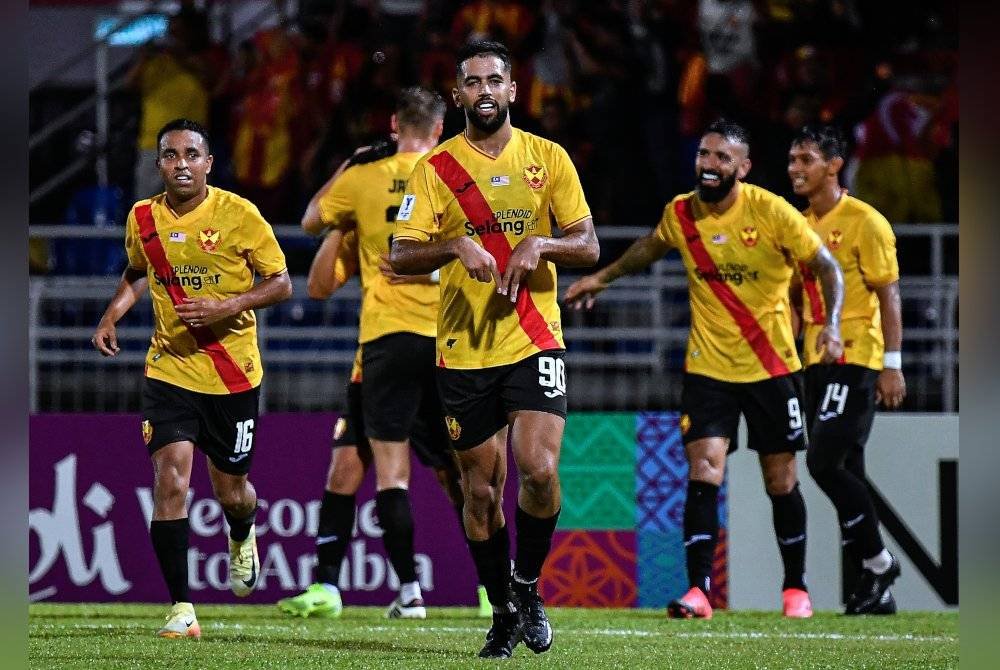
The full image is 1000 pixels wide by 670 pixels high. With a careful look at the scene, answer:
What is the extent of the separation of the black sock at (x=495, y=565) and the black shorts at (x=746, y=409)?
2.56m

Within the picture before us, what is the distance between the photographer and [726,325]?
7.93 metres

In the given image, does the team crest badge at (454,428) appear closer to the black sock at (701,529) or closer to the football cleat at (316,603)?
the black sock at (701,529)

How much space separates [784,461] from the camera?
8133mm

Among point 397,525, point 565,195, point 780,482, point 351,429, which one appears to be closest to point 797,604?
point 780,482

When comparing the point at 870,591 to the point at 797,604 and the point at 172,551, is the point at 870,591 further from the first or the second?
the point at 172,551

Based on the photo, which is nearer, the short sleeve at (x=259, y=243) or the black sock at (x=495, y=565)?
the black sock at (x=495, y=565)

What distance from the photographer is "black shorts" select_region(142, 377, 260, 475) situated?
6566mm

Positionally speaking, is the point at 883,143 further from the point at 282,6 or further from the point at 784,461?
the point at 282,6

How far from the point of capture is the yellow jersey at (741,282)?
788cm

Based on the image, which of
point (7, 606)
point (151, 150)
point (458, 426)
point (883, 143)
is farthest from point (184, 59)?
point (7, 606)

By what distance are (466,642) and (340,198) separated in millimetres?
2698

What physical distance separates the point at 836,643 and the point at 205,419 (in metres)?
3.03

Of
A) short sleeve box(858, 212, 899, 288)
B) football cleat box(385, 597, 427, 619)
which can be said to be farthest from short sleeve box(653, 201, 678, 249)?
football cleat box(385, 597, 427, 619)

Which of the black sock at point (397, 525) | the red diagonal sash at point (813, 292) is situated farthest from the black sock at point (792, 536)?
the black sock at point (397, 525)
